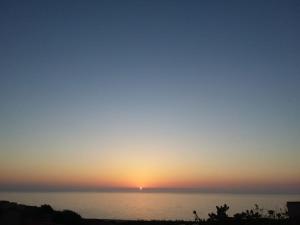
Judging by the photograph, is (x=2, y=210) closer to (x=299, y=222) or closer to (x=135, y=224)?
(x=135, y=224)

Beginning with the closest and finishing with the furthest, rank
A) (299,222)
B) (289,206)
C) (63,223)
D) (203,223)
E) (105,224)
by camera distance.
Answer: (299,222) < (289,206) < (203,223) < (63,223) < (105,224)

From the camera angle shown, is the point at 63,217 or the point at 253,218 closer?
the point at 253,218

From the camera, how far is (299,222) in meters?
17.9

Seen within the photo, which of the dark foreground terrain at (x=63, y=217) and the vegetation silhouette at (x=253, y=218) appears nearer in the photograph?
the vegetation silhouette at (x=253, y=218)

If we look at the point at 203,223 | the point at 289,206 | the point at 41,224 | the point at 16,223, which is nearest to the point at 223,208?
the point at 203,223

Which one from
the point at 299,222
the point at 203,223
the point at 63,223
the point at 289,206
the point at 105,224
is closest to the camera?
the point at 299,222

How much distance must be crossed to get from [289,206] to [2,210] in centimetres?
1513

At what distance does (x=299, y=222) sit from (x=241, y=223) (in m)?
2.48

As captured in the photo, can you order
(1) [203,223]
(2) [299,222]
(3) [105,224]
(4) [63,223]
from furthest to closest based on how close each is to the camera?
(3) [105,224] → (4) [63,223] → (1) [203,223] → (2) [299,222]

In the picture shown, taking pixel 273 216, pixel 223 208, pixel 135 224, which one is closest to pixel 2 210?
pixel 135 224

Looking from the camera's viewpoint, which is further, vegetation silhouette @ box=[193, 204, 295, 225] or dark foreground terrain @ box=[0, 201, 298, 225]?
dark foreground terrain @ box=[0, 201, 298, 225]

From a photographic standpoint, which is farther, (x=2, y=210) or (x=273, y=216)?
(x=2, y=210)

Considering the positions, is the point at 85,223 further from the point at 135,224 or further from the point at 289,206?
the point at 289,206

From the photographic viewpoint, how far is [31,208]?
2345cm
